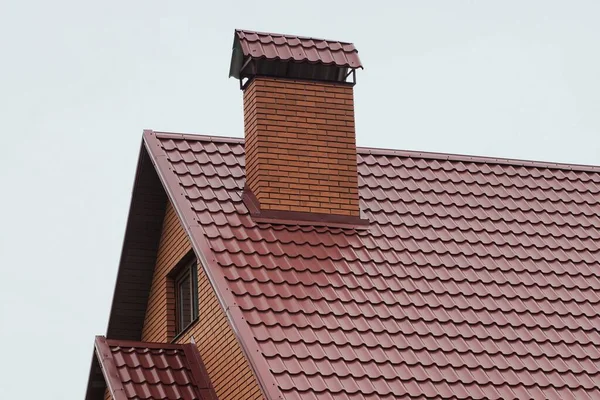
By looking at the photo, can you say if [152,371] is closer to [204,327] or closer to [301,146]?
[204,327]

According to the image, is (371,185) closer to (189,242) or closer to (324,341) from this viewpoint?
(189,242)

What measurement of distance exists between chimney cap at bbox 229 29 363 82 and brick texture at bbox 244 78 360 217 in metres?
0.15

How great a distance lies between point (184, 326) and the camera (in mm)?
15672

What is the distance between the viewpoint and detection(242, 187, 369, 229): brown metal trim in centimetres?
1470

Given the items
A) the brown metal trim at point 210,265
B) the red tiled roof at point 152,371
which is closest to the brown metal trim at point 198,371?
the red tiled roof at point 152,371

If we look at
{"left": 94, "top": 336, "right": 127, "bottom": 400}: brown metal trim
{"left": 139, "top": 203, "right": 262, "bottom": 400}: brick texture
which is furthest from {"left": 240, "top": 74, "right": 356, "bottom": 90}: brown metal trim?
{"left": 94, "top": 336, "right": 127, "bottom": 400}: brown metal trim

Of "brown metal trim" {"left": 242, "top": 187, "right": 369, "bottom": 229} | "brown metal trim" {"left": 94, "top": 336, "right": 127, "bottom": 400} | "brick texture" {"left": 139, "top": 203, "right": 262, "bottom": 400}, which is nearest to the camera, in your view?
"brick texture" {"left": 139, "top": 203, "right": 262, "bottom": 400}

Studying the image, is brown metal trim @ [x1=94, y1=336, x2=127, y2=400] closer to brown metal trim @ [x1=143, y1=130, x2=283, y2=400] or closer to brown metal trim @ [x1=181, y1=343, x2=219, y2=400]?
brown metal trim @ [x1=181, y1=343, x2=219, y2=400]

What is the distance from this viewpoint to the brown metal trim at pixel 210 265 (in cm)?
1220

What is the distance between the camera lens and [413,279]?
1423 cm

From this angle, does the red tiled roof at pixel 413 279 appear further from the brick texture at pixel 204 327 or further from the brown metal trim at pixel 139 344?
the brown metal trim at pixel 139 344

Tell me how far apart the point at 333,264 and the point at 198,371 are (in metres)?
1.97

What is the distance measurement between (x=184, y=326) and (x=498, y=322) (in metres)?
4.09

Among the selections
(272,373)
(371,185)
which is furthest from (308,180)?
(272,373)
